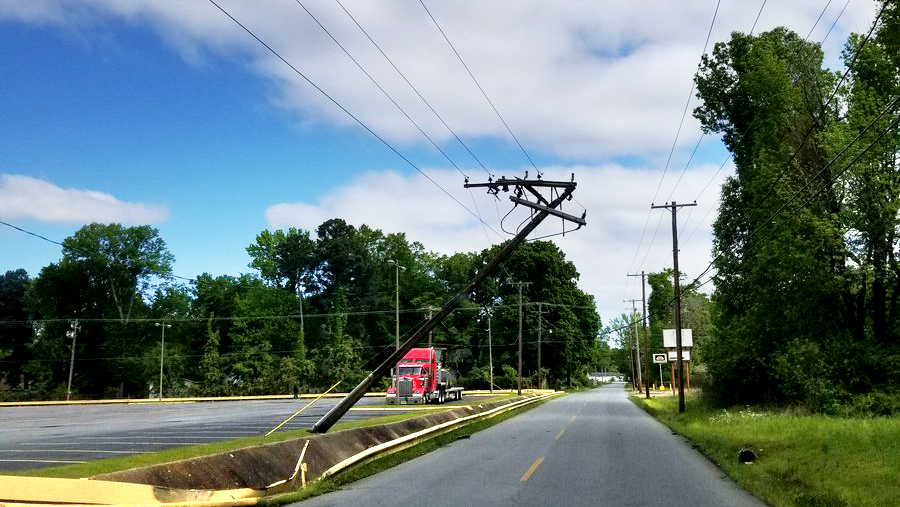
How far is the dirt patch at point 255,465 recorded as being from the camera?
10.5 metres

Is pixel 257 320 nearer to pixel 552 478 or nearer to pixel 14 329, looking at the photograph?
pixel 14 329

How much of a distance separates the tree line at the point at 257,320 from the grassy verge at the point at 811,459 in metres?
56.2

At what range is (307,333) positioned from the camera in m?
86.1

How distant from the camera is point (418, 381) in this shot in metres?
46.9

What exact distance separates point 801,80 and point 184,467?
31220 mm

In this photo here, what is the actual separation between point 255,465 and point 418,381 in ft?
113

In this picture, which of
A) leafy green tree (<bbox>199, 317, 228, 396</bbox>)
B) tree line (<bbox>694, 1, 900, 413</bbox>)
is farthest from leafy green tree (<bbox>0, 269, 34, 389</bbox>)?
tree line (<bbox>694, 1, 900, 413</bbox>)

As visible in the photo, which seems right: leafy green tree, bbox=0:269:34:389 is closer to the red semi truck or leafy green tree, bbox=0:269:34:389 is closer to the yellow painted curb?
the red semi truck

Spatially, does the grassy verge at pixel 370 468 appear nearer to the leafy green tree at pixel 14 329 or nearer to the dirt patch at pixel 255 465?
the dirt patch at pixel 255 465

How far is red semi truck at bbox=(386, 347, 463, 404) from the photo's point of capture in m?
46.3

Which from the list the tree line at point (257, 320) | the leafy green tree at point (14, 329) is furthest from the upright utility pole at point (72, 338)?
the leafy green tree at point (14, 329)

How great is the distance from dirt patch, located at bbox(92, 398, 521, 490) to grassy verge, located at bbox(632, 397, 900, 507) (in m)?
8.30

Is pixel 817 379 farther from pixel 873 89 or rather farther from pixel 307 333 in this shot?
pixel 307 333

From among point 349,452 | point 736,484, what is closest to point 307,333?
point 349,452
